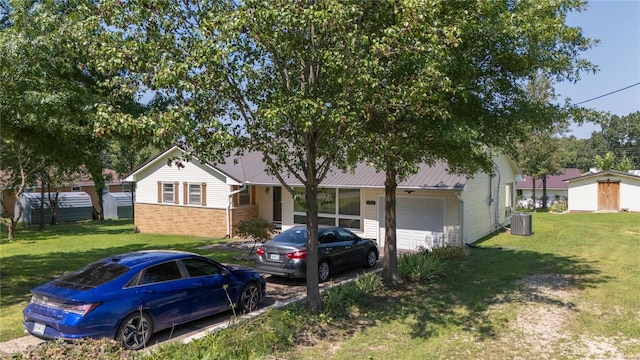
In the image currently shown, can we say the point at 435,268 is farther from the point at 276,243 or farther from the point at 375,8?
the point at 375,8

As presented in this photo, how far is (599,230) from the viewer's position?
2305 cm

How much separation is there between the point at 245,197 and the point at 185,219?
358cm

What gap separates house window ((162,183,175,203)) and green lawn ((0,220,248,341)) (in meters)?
2.05

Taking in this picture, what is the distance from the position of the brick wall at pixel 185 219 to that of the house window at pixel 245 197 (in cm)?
35

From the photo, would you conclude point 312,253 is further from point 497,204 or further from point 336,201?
point 497,204

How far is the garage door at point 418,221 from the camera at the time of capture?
60.0ft

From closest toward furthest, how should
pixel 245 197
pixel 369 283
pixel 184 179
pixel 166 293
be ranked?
pixel 166 293 → pixel 369 283 → pixel 245 197 → pixel 184 179

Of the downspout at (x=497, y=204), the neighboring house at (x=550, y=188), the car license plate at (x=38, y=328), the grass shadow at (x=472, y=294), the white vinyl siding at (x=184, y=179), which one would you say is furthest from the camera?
the neighboring house at (x=550, y=188)

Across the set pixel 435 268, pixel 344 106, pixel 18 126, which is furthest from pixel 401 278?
pixel 18 126

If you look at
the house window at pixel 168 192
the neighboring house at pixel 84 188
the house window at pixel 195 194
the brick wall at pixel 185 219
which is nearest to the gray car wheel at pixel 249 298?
Result: the brick wall at pixel 185 219

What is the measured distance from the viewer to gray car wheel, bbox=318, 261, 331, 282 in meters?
12.5

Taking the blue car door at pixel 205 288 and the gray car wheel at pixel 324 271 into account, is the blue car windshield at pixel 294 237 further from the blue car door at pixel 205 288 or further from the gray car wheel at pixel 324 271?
the blue car door at pixel 205 288

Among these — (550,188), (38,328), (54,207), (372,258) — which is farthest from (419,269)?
(550,188)

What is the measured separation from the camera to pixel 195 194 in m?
24.0
